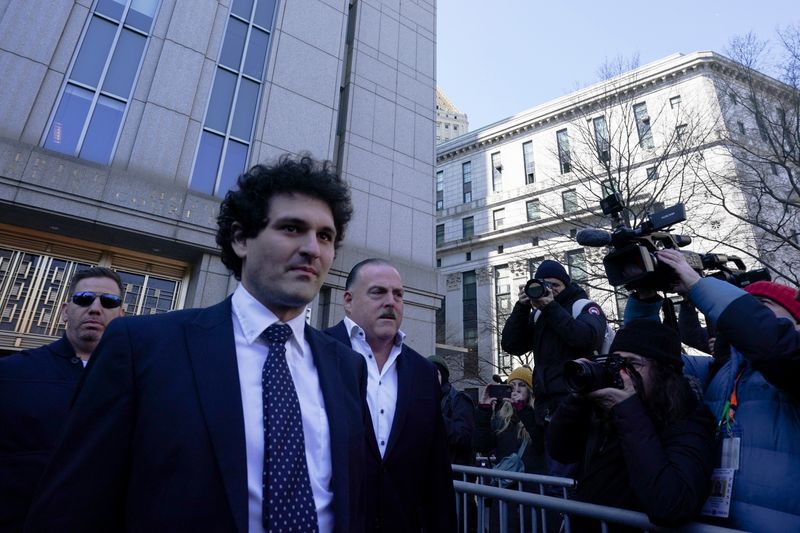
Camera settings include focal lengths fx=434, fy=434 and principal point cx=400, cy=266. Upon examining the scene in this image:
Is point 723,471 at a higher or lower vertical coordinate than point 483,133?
lower

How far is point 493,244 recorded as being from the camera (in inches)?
1620

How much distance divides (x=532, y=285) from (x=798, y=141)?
586 inches

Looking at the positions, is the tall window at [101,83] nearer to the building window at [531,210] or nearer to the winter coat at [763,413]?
the winter coat at [763,413]

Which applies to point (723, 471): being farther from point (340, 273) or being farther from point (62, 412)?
point (340, 273)

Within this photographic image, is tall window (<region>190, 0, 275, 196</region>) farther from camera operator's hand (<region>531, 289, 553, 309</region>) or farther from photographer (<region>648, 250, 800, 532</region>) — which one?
photographer (<region>648, 250, 800, 532</region>)

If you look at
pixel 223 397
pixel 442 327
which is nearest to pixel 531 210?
pixel 442 327

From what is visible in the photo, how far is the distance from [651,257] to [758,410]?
957mm

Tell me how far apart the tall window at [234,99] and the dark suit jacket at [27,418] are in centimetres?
931

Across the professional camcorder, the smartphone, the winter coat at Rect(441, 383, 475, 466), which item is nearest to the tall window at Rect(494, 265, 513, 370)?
the smartphone

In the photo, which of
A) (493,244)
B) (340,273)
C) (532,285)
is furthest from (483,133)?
(532,285)

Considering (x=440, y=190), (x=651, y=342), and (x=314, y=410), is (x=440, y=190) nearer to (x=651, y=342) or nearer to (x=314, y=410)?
(x=651, y=342)

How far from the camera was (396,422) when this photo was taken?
2613 millimetres

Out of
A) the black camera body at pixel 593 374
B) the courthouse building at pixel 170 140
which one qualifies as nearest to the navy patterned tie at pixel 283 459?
the black camera body at pixel 593 374

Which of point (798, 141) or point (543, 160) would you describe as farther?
point (543, 160)
